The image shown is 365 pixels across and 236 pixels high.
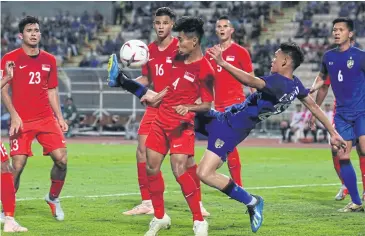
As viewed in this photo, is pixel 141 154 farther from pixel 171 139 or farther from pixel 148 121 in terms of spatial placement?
pixel 171 139

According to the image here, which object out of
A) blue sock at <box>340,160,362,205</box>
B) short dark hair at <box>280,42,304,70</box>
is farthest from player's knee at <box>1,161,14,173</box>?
blue sock at <box>340,160,362,205</box>

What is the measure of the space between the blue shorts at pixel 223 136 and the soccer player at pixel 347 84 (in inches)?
106

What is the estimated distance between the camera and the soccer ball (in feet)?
33.8

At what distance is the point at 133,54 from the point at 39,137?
179 centimetres

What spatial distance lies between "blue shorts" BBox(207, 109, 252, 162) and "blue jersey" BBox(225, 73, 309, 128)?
0.06m

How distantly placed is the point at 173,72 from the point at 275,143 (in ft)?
72.1

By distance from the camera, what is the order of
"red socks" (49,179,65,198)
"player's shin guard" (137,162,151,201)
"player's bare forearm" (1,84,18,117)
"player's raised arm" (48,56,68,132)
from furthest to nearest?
"player's shin guard" (137,162,151,201)
"player's raised arm" (48,56,68,132)
"red socks" (49,179,65,198)
"player's bare forearm" (1,84,18,117)

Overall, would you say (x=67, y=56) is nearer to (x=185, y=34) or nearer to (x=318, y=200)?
(x=318, y=200)

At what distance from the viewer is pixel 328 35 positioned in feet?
121

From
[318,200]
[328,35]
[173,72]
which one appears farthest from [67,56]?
[173,72]

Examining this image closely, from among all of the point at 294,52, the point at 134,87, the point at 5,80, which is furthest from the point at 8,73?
the point at 294,52

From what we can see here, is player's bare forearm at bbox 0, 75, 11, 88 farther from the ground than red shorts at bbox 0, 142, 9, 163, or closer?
farther from the ground

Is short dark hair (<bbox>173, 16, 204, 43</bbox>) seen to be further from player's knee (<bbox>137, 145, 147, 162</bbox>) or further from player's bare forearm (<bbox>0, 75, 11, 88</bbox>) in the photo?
player's knee (<bbox>137, 145, 147, 162</bbox>)

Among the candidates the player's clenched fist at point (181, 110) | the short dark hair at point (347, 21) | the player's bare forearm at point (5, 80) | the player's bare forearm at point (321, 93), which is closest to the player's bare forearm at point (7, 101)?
the player's bare forearm at point (5, 80)
